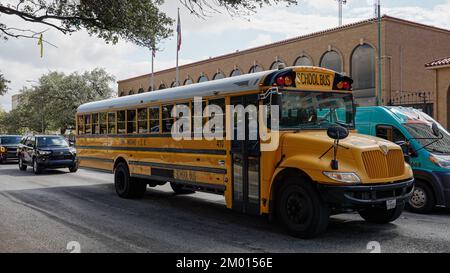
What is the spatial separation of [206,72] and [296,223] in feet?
116

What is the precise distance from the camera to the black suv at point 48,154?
19.3 meters

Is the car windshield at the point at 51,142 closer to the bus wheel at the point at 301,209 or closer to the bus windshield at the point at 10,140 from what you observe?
the bus windshield at the point at 10,140

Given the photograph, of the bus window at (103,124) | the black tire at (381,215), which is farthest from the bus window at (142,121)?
the black tire at (381,215)

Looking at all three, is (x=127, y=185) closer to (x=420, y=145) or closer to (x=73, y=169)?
(x=420, y=145)

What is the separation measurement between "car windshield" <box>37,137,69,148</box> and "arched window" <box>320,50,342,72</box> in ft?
60.2

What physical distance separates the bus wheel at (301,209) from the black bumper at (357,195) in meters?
0.19

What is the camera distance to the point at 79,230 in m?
7.70

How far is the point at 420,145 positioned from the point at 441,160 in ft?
1.72

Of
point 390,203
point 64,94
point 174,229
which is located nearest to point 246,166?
point 174,229

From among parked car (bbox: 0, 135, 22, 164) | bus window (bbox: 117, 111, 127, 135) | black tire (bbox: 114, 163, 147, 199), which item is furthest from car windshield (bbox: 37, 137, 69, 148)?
black tire (bbox: 114, 163, 147, 199)

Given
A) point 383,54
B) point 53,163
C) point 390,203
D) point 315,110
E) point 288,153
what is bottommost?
point 53,163

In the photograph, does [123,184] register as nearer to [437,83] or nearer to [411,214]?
[411,214]

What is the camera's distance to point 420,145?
931cm

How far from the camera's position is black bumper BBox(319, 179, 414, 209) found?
6359 millimetres
